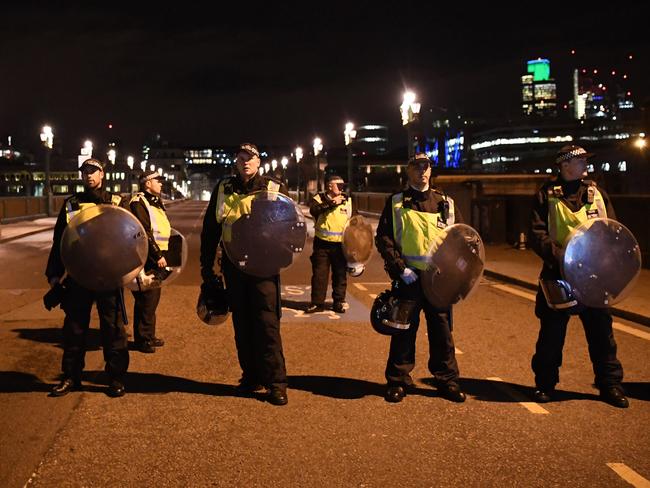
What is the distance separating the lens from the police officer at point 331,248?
10305 millimetres

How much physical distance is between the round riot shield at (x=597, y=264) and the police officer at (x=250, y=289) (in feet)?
7.26

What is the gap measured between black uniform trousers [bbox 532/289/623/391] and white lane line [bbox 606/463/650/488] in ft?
4.71

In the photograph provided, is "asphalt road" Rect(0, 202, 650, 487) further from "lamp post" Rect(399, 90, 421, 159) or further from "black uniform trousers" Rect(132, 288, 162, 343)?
"lamp post" Rect(399, 90, 421, 159)

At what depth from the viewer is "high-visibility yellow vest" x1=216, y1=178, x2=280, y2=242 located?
18.4 feet

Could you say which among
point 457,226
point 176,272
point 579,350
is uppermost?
point 457,226

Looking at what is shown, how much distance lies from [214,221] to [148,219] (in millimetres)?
2012

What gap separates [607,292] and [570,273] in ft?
1.06

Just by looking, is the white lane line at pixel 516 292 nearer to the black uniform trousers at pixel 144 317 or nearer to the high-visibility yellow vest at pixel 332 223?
the high-visibility yellow vest at pixel 332 223

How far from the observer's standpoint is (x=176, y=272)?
7.93 m

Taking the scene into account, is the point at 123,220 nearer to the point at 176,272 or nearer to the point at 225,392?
the point at 225,392

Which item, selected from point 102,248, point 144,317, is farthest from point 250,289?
point 144,317

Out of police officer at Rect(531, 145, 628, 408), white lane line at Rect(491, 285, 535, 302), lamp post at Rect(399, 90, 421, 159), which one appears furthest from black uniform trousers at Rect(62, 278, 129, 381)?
lamp post at Rect(399, 90, 421, 159)

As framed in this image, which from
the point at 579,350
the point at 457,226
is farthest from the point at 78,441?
the point at 579,350

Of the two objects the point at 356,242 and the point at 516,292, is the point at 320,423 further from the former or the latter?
the point at 516,292
